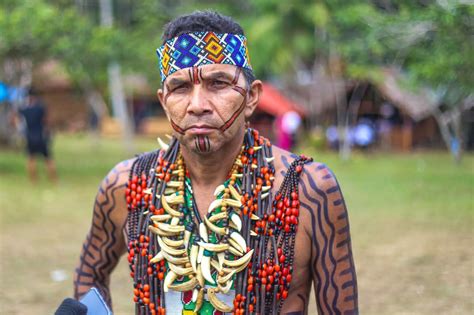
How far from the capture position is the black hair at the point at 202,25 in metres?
2.27

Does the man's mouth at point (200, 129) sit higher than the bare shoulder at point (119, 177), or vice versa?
the man's mouth at point (200, 129)

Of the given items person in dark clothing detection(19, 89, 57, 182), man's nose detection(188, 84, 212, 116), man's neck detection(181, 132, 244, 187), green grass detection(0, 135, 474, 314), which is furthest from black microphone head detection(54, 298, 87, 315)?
person in dark clothing detection(19, 89, 57, 182)

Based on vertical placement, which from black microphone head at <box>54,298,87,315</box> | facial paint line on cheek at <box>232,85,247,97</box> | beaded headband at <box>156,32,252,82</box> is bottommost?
black microphone head at <box>54,298,87,315</box>

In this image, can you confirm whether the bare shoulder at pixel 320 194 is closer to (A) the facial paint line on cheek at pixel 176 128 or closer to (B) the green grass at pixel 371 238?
(A) the facial paint line on cheek at pixel 176 128

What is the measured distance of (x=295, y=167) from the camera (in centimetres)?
234

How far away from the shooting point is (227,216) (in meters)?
2.32

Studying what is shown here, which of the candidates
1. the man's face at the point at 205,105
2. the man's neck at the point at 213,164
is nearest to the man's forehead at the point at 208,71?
the man's face at the point at 205,105

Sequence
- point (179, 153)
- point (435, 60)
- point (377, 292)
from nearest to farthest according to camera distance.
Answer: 1. point (179, 153)
2. point (377, 292)
3. point (435, 60)

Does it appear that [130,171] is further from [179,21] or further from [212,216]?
[179,21]

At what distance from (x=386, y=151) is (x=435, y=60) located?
17065 mm

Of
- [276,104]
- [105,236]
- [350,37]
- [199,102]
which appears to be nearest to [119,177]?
[105,236]

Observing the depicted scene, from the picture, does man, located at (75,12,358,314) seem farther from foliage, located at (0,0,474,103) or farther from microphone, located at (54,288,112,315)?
foliage, located at (0,0,474,103)

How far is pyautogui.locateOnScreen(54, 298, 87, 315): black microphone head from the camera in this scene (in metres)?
2.07

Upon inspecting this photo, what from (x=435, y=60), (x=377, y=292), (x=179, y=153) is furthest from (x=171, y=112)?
(x=435, y=60)
